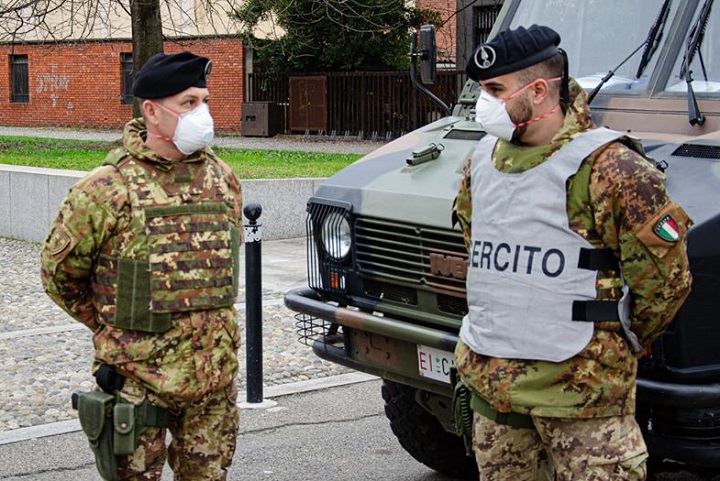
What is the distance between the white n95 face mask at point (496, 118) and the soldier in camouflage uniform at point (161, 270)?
0.90 m

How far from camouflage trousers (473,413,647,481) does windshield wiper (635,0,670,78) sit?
82.3 inches

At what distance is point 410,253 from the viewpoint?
471 cm

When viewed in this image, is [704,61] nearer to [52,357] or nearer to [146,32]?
[52,357]

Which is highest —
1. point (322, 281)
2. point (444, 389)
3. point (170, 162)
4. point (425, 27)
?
point (425, 27)

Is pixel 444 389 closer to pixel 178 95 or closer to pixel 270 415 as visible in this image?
pixel 178 95

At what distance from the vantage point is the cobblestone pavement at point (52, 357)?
6.71 meters

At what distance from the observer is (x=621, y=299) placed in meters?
3.48

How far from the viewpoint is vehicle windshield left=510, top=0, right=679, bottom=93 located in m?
5.18

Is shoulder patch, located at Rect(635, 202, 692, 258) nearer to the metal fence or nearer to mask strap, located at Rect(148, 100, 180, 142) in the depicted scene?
mask strap, located at Rect(148, 100, 180, 142)

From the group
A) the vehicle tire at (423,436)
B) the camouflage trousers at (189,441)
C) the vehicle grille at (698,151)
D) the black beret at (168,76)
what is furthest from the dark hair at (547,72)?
the vehicle tire at (423,436)

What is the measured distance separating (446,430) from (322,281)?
861 mm

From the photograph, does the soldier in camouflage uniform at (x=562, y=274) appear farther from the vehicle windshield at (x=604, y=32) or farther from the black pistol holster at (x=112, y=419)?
the vehicle windshield at (x=604, y=32)

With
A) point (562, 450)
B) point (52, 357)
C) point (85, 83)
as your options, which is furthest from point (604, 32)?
point (85, 83)

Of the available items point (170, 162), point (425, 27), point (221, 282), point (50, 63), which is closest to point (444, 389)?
point (221, 282)
